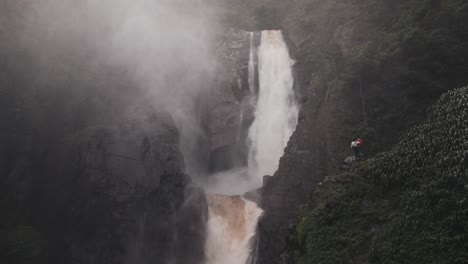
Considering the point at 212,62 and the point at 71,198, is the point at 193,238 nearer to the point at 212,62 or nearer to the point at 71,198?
the point at 71,198

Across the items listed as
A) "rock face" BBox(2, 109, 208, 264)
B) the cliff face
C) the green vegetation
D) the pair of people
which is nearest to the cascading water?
"rock face" BBox(2, 109, 208, 264)

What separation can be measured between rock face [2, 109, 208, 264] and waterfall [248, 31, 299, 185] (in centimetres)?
834

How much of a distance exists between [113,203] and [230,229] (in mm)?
9115

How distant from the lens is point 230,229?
3369cm

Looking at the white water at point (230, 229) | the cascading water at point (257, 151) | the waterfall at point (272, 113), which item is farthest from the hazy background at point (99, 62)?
the white water at point (230, 229)

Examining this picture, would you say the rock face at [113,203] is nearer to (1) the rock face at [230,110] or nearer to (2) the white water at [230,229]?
(2) the white water at [230,229]

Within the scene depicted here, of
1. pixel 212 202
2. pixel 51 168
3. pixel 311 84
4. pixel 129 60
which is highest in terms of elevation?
pixel 129 60

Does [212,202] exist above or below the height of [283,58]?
below

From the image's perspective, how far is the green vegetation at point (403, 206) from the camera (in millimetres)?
17344

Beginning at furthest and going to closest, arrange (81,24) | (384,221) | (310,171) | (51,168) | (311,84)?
(81,24)
(311,84)
(51,168)
(310,171)
(384,221)

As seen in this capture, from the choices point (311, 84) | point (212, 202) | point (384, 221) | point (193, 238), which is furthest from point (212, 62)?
point (384, 221)

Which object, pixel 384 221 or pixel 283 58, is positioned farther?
pixel 283 58

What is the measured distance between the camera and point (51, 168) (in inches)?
1391

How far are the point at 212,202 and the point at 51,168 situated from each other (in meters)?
13.2
